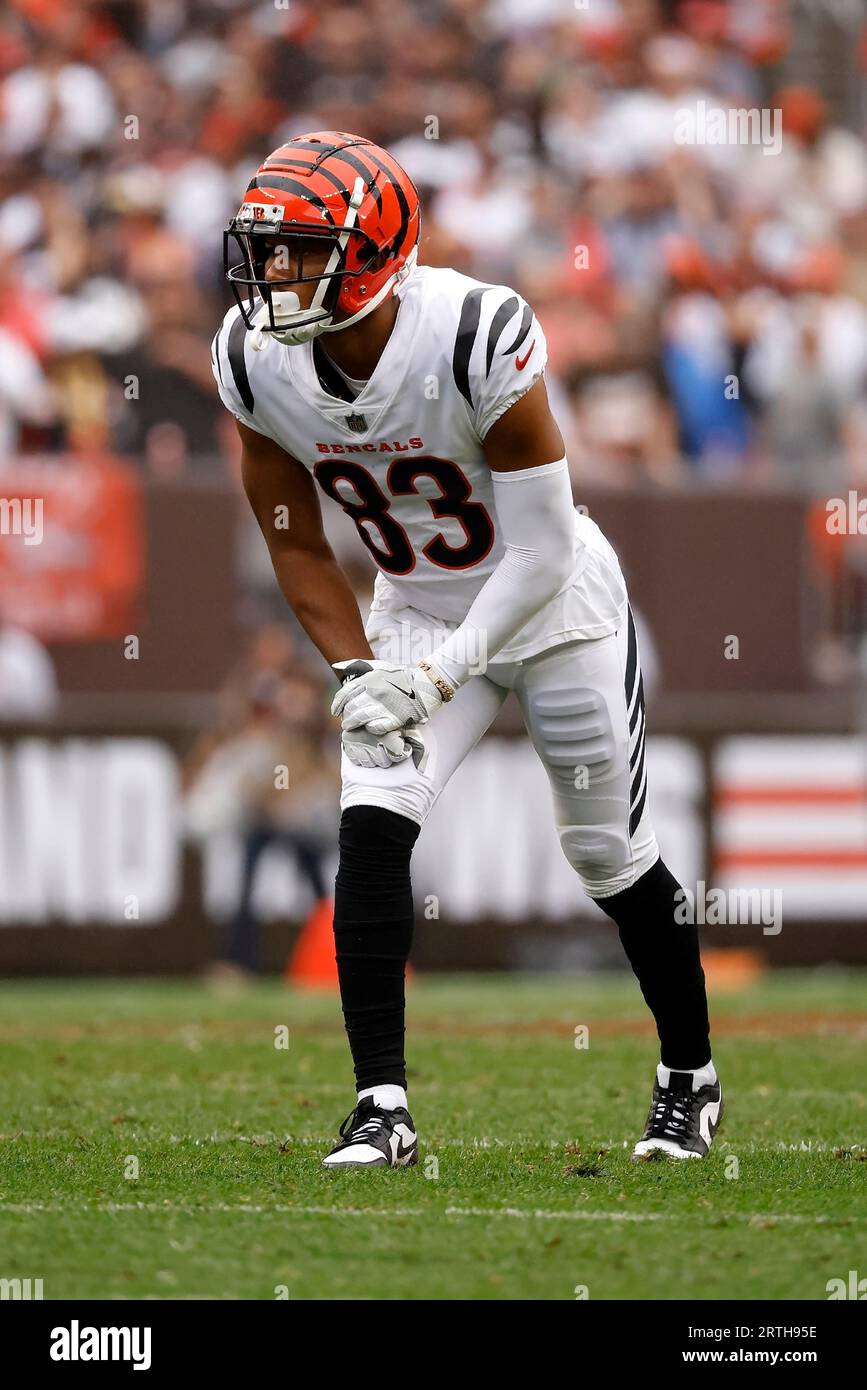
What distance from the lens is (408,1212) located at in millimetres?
3998

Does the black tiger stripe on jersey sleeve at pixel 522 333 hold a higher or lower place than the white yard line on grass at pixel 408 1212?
higher

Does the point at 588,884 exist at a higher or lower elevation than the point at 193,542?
lower

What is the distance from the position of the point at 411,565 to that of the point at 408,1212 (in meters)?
1.48

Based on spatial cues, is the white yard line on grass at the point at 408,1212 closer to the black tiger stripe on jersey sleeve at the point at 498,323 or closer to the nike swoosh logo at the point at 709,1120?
the nike swoosh logo at the point at 709,1120

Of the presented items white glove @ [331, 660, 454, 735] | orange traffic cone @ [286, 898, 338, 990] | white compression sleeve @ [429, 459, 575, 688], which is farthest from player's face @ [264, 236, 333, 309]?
orange traffic cone @ [286, 898, 338, 990]

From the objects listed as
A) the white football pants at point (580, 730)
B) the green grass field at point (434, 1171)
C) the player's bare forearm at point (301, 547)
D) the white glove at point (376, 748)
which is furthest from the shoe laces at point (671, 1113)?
the player's bare forearm at point (301, 547)

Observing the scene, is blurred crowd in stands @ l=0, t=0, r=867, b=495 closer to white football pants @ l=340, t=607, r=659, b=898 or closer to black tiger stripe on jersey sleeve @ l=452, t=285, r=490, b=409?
white football pants @ l=340, t=607, r=659, b=898

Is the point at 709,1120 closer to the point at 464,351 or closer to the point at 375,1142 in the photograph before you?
the point at 375,1142

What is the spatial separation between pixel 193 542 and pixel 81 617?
0.70 meters

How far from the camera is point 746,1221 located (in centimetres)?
403

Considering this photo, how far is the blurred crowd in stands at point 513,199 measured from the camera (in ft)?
38.3

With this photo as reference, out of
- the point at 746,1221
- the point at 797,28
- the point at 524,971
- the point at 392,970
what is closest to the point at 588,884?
the point at 392,970

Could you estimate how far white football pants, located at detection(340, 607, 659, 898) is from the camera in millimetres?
4738
